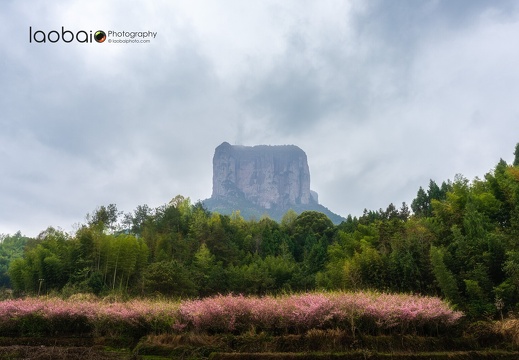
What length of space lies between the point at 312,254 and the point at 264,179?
378 feet

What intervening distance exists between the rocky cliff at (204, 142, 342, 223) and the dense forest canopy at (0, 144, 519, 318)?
9485 centimetres

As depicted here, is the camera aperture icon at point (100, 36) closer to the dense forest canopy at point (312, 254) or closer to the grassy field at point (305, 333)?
the grassy field at point (305, 333)

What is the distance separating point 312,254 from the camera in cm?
3506

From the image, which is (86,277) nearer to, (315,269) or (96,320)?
(96,320)

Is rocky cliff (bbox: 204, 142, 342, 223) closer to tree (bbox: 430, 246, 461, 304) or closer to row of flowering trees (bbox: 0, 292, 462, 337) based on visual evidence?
tree (bbox: 430, 246, 461, 304)

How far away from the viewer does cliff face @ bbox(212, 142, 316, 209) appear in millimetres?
144625

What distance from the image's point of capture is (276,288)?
2861 cm

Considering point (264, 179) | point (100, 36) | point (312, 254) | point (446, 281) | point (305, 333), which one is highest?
point (264, 179)

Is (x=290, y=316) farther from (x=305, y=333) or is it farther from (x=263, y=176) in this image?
(x=263, y=176)

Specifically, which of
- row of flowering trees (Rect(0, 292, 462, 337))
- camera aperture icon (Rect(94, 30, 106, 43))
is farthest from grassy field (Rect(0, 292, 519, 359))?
camera aperture icon (Rect(94, 30, 106, 43))

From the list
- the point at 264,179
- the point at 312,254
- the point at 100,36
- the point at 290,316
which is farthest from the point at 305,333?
the point at 264,179

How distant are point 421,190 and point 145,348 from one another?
40.6m

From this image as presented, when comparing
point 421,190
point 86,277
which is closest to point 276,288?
point 86,277

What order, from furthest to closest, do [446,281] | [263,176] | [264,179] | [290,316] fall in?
1. [263,176]
2. [264,179]
3. [446,281]
4. [290,316]
